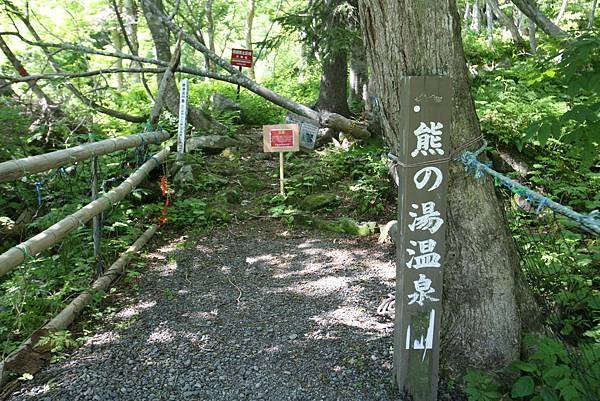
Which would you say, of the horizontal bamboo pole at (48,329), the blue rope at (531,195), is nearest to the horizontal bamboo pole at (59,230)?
the horizontal bamboo pole at (48,329)

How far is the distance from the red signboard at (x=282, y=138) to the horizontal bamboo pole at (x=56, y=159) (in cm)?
225

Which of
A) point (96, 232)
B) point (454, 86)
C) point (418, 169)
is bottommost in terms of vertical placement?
point (96, 232)

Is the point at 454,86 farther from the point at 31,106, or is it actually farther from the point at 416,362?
the point at 31,106

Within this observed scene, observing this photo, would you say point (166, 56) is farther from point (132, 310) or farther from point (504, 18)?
point (504, 18)

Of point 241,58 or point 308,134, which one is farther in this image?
point 241,58

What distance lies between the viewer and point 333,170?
7.62m

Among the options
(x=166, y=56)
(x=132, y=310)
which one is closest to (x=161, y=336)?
(x=132, y=310)

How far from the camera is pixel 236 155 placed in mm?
8719

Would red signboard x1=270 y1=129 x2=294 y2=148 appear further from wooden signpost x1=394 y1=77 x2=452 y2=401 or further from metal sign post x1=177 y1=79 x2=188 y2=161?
wooden signpost x1=394 y1=77 x2=452 y2=401

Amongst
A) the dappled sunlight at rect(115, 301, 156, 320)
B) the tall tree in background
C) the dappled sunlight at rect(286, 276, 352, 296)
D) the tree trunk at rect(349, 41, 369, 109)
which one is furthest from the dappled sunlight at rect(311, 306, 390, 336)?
the tree trunk at rect(349, 41, 369, 109)

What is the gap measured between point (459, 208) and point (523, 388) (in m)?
1.04

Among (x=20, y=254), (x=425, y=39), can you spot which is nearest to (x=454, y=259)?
(x=425, y=39)

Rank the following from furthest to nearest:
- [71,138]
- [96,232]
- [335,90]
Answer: [335,90] < [71,138] < [96,232]

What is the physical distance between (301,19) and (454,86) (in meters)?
6.41
